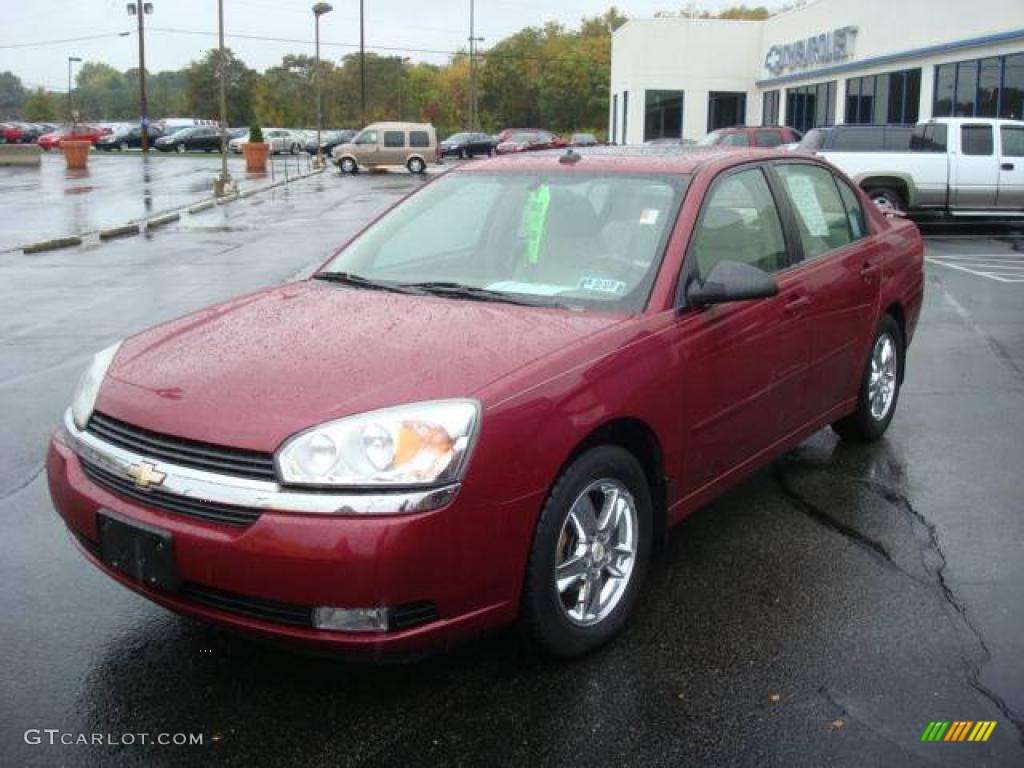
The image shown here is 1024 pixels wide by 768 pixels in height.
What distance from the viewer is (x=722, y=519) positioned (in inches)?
188

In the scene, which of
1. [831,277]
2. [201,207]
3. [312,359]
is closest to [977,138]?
[831,277]

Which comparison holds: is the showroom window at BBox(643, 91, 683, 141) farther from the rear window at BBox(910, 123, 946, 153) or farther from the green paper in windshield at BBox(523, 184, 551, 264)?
the green paper in windshield at BBox(523, 184, 551, 264)

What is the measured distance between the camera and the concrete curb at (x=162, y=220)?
19.5m

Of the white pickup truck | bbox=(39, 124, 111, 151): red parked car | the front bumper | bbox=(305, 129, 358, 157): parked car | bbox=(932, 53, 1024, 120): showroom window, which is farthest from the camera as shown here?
bbox=(305, 129, 358, 157): parked car

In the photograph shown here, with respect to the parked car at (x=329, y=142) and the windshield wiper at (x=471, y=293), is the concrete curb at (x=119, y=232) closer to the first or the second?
the windshield wiper at (x=471, y=293)

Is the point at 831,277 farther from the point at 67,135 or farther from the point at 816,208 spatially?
the point at 67,135

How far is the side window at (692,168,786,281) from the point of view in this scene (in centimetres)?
413

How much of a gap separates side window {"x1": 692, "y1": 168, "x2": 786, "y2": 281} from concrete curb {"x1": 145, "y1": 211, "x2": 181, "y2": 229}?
16.6 meters

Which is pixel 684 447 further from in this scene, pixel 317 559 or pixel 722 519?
pixel 317 559

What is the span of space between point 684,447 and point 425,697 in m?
1.30

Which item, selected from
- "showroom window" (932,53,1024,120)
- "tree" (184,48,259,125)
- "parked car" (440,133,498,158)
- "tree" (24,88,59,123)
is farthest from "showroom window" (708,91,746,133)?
"tree" (24,88,59,123)

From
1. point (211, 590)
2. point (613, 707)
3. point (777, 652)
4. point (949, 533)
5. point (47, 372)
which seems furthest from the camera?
point (47, 372)

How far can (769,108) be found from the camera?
4391 centimetres

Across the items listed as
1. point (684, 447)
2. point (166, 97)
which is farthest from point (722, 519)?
point (166, 97)
